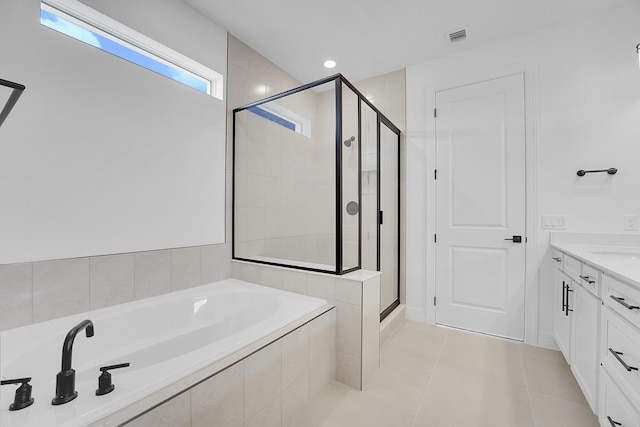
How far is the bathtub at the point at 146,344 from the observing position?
2.71ft

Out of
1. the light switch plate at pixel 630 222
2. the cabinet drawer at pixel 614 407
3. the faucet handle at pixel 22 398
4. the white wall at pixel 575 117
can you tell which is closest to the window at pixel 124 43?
the faucet handle at pixel 22 398

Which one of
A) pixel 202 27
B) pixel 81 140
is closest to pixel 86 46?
pixel 81 140

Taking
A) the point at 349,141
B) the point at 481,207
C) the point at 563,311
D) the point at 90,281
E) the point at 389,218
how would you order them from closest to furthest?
1. the point at 90,281
2. the point at 563,311
3. the point at 349,141
4. the point at 481,207
5. the point at 389,218

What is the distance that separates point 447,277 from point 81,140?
3036 millimetres

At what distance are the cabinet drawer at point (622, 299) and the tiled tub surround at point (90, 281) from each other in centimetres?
241

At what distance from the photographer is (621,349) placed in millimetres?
1126

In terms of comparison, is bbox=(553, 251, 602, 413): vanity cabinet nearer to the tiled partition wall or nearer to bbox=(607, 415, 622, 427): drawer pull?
bbox=(607, 415, 622, 427): drawer pull

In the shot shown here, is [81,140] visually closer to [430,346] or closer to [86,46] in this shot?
[86,46]

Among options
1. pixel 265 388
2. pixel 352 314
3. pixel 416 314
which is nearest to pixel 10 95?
pixel 265 388

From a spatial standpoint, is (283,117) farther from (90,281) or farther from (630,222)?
(630,222)

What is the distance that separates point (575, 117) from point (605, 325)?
175 cm

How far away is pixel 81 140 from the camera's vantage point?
1554 mm

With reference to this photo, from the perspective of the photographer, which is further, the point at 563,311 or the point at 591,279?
the point at 563,311

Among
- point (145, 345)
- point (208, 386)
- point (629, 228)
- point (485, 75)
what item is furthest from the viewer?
point (485, 75)
